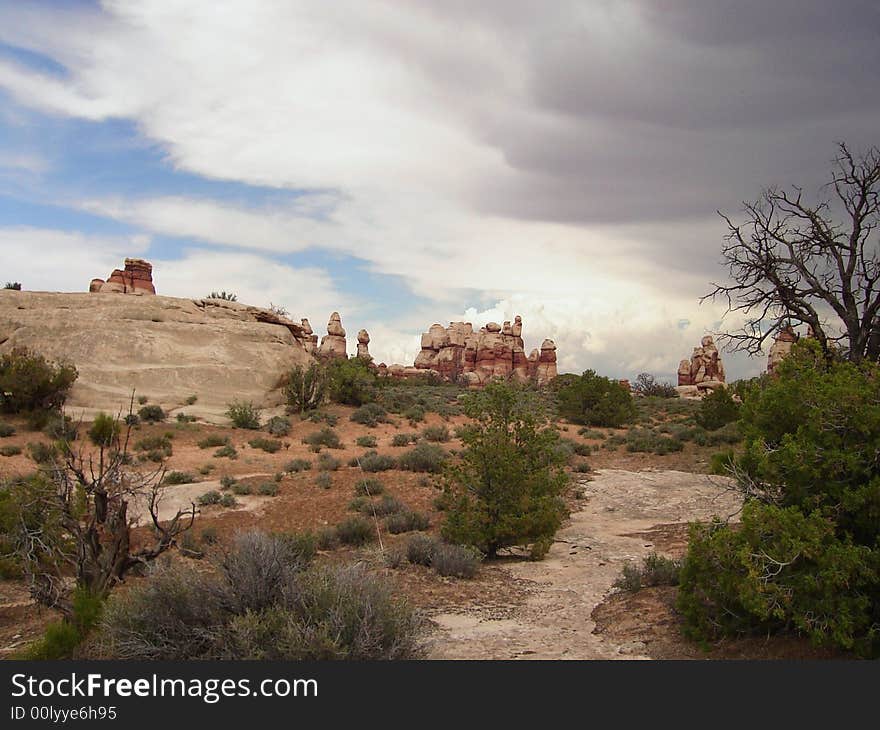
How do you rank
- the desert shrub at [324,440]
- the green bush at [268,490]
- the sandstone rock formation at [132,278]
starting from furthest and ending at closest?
1. the sandstone rock formation at [132,278]
2. the desert shrub at [324,440]
3. the green bush at [268,490]

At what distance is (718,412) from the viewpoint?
84.4ft

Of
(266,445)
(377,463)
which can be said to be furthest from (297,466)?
(266,445)

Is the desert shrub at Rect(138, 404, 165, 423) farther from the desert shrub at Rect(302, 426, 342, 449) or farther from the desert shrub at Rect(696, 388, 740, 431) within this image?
the desert shrub at Rect(696, 388, 740, 431)

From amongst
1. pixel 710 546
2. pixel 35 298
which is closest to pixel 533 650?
pixel 710 546

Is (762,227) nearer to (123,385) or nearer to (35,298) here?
(123,385)

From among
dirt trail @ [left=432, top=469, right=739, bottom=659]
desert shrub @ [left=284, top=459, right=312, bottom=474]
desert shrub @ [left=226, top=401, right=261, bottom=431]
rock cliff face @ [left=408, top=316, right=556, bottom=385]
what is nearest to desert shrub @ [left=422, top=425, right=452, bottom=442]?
Answer: desert shrub @ [left=226, top=401, right=261, bottom=431]

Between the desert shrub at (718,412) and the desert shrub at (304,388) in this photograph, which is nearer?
the desert shrub at (718,412)

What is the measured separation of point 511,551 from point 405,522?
1964mm

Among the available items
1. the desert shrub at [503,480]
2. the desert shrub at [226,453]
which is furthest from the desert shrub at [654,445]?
the desert shrub at [226,453]

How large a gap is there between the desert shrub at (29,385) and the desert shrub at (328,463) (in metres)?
9.27

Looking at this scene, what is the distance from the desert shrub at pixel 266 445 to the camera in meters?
19.9

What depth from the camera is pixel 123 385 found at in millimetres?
24562

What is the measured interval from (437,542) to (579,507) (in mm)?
5795

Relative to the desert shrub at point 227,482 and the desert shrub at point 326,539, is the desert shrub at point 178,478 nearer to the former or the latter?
the desert shrub at point 227,482
